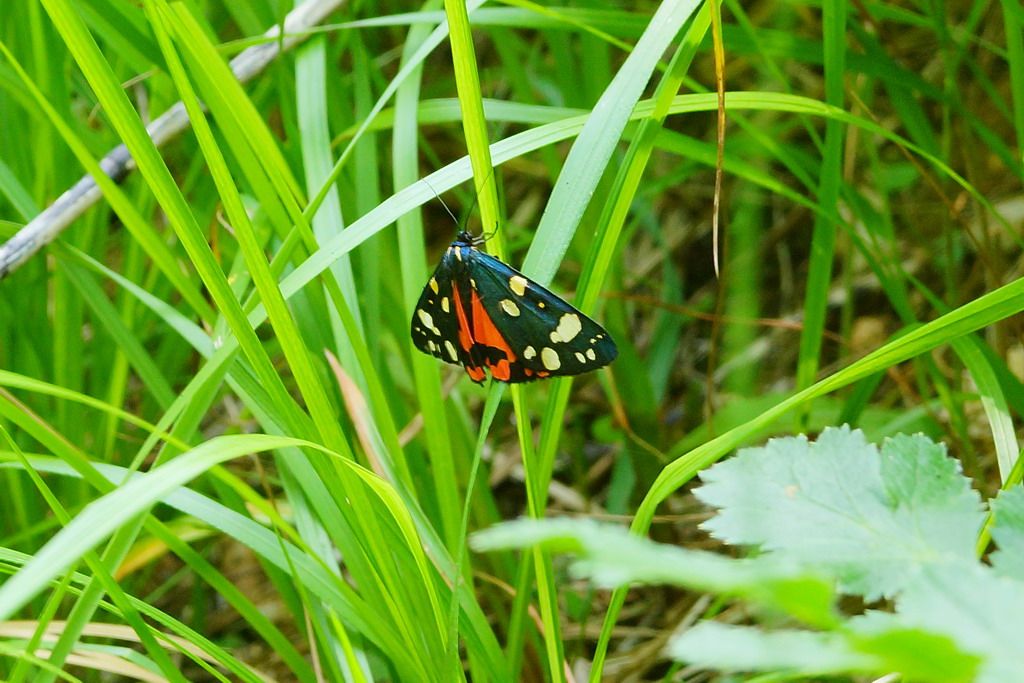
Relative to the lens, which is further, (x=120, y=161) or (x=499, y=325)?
(x=120, y=161)

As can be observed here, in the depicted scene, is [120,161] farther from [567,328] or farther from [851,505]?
[851,505]

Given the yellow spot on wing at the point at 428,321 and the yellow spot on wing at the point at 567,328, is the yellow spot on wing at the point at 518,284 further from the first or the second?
the yellow spot on wing at the point at 428,321

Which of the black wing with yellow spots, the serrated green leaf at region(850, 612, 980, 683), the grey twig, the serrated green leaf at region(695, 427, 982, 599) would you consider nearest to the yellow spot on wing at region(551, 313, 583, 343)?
the black wing with yellow spots

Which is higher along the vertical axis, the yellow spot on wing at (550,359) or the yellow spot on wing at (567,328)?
the yellow spot on wing at (567,328)

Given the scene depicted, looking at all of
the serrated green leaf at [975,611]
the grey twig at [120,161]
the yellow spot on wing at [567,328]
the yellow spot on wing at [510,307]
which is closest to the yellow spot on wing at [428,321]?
the yellow spot on wing at [510,307]

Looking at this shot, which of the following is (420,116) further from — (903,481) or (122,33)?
(903,481)

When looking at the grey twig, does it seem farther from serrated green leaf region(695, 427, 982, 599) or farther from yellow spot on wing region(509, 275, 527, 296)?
serrated green leaf region(695, 427, 982, 599)

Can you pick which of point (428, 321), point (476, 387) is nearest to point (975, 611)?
point (428, 321)
